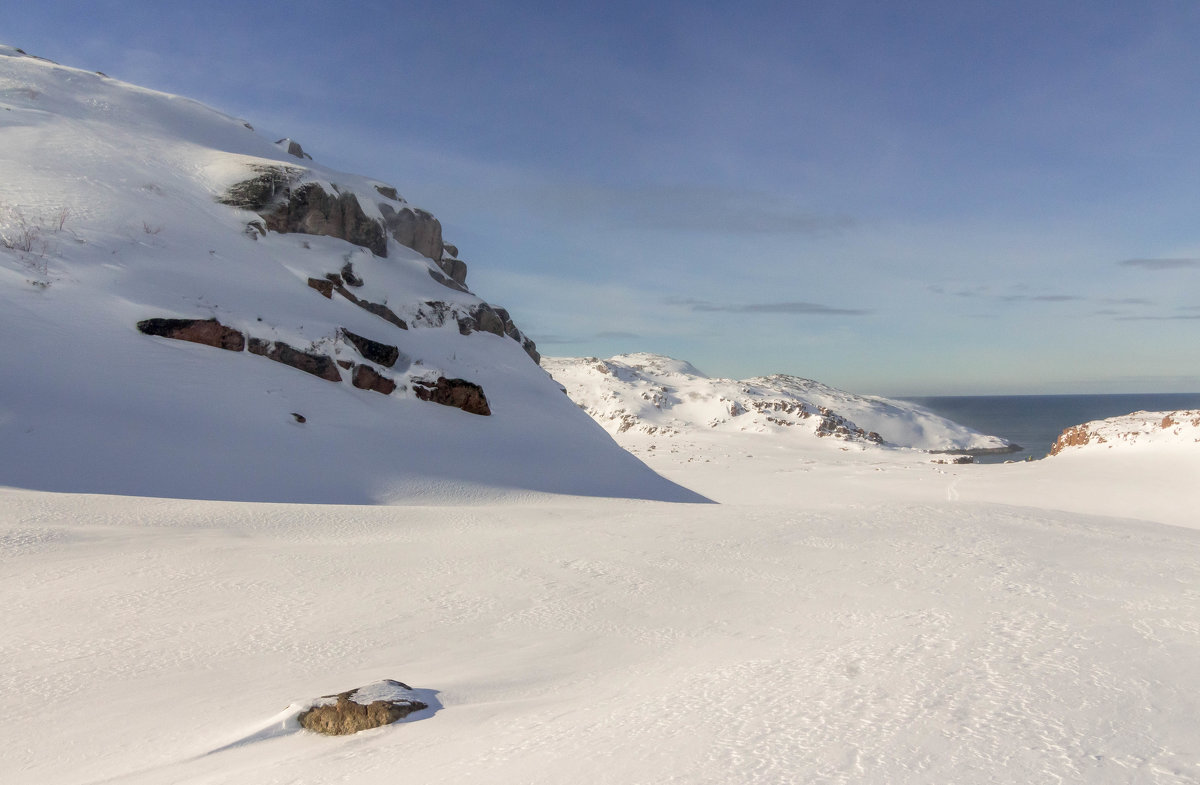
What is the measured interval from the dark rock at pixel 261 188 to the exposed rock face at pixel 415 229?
13.5ft

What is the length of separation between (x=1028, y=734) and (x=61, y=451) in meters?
13.4

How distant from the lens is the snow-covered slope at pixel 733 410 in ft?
129

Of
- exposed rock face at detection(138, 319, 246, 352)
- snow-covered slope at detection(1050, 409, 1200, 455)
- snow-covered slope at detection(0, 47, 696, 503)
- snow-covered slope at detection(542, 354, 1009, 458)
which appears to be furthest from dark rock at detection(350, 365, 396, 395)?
snow-covered slope at detection(1050, 409, 1200, 455)

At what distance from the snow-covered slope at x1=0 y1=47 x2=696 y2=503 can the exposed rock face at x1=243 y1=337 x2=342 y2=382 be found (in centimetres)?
5

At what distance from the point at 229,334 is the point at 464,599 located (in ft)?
40.5

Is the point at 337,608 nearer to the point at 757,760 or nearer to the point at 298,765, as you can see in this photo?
the point at 298,765

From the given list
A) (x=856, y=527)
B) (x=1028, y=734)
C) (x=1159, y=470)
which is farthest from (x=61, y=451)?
(x=1159, y=470)

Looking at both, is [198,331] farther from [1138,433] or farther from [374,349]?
[1138,433]

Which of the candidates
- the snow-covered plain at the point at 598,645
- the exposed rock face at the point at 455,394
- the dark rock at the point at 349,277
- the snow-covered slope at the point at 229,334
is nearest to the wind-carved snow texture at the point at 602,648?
the snow-covered plain at the point at 598,645

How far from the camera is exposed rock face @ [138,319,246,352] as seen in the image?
15031 millimetres

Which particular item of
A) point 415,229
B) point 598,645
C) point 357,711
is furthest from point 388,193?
point 357,711

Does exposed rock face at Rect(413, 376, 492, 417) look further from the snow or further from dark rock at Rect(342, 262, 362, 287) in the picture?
dark rock at Rect(342, 262, 362, 287)

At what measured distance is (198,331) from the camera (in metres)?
15.7

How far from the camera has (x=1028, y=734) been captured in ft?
11.2
